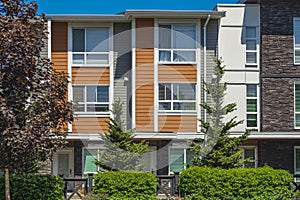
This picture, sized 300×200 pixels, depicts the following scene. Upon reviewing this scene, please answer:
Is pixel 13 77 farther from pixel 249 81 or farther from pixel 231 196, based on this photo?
pixel 249 81

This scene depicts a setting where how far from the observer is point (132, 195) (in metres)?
23.4

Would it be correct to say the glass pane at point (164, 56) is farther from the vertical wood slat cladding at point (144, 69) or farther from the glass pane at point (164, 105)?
the glass pane at point (164, 105)

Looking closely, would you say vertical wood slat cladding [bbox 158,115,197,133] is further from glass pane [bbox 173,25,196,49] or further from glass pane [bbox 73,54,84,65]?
glass pane [bbox 73,54,84,65]

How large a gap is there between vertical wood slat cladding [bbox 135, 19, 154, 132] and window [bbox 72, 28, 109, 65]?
67.4 inches

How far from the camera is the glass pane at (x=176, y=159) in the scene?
29.6 m

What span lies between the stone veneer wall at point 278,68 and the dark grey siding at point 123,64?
6.51 m

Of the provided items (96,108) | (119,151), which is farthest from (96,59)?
(119,151)

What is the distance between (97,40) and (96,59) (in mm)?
941

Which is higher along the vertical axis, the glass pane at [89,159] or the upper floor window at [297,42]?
the upper floor window at [297,42]

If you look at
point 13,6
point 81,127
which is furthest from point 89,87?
point 13,6

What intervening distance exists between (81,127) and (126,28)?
5.34 m

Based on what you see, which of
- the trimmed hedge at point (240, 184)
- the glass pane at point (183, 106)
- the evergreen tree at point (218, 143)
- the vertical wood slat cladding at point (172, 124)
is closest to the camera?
the trimmed hedge at point (240, 184)

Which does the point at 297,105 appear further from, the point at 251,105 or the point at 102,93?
the point at 102,93

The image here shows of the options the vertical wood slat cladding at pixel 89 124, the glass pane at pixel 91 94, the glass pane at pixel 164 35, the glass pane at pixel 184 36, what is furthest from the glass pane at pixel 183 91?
the glass pane at pixel 91 94
